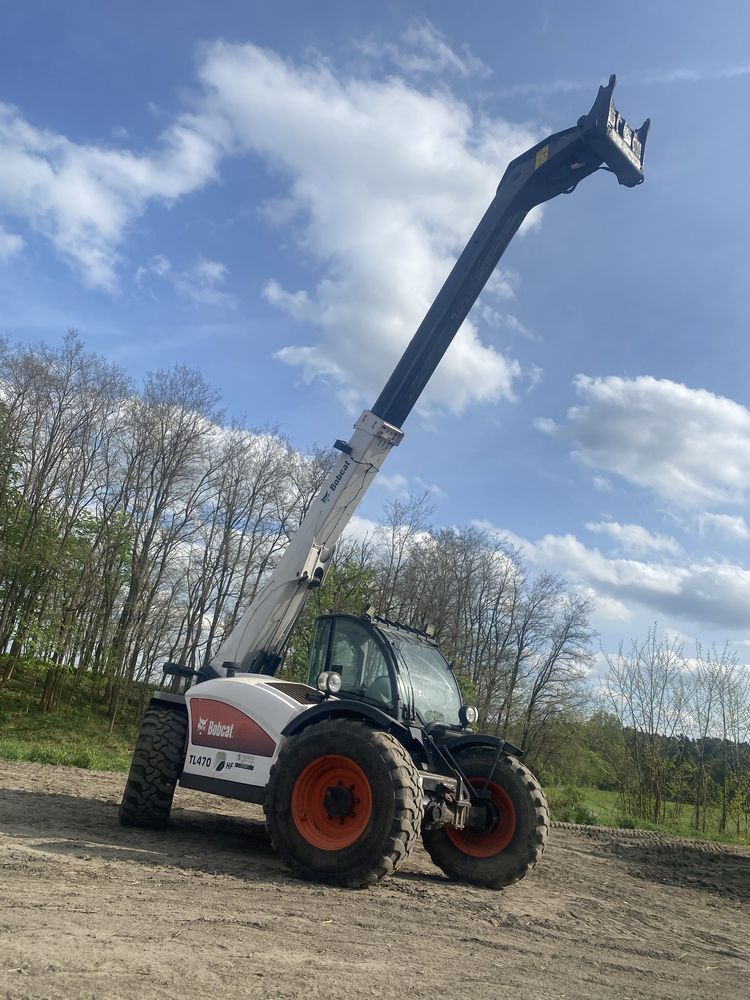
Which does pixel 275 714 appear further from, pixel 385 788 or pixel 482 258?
pixel 482 258

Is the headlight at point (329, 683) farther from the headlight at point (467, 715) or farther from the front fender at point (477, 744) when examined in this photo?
the headlight at point (467, 715)

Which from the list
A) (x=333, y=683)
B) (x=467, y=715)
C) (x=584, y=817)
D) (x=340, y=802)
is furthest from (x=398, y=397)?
(x=584, y=817)

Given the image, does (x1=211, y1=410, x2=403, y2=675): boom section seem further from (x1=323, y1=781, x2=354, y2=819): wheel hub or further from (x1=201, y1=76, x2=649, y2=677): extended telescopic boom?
(x1=323, y1=781, x2=354, y2=819): wheel hub

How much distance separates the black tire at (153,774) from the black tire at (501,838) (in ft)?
8.45

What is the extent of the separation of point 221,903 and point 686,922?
407 cm

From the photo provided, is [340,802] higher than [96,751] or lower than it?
higher

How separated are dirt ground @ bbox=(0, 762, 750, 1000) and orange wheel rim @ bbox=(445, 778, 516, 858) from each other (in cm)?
40

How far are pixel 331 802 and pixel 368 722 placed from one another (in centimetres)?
74

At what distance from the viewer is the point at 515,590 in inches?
1561

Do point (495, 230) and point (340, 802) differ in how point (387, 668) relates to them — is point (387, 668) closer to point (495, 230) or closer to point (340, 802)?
point (340, 802)

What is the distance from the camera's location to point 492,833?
7.18 m

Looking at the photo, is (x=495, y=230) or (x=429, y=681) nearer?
(x=429, y=681)

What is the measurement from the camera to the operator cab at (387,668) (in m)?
7.36

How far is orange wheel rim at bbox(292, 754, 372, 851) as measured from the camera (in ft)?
20.0
